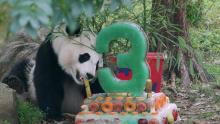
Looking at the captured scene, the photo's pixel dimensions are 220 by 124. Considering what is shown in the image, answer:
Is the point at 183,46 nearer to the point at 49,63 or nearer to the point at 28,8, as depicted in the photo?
the point at 49,63

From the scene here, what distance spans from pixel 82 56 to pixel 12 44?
1.29 metres

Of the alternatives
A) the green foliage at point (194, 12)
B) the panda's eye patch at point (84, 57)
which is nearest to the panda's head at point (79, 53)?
the panda's eye patch at point (84, 57)

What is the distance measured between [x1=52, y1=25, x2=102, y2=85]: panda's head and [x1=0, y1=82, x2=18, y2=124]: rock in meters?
0.49

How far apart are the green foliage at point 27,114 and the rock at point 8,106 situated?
5cm

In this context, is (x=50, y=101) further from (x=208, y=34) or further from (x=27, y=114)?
(x=208, y=34)

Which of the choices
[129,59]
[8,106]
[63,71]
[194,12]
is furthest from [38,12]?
[194,12]

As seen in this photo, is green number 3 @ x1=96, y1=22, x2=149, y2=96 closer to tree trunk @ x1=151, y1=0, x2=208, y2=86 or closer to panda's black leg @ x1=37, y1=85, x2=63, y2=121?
panda's black leg @ x1=37, y1=85, x2=63, y2=121

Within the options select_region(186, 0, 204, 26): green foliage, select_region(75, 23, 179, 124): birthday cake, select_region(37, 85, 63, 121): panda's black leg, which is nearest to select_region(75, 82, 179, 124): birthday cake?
select_region(75, 23, 179, 124): birthday cake

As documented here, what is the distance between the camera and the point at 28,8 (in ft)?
4.40

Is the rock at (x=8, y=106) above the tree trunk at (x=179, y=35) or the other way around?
the other way around

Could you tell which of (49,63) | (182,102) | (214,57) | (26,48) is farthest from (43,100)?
(214,57)

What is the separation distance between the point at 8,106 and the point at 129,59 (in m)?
0.98

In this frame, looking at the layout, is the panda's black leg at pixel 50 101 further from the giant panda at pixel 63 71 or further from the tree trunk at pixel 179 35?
the tree trunk at pixel 179 35

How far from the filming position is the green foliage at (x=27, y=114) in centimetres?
409
